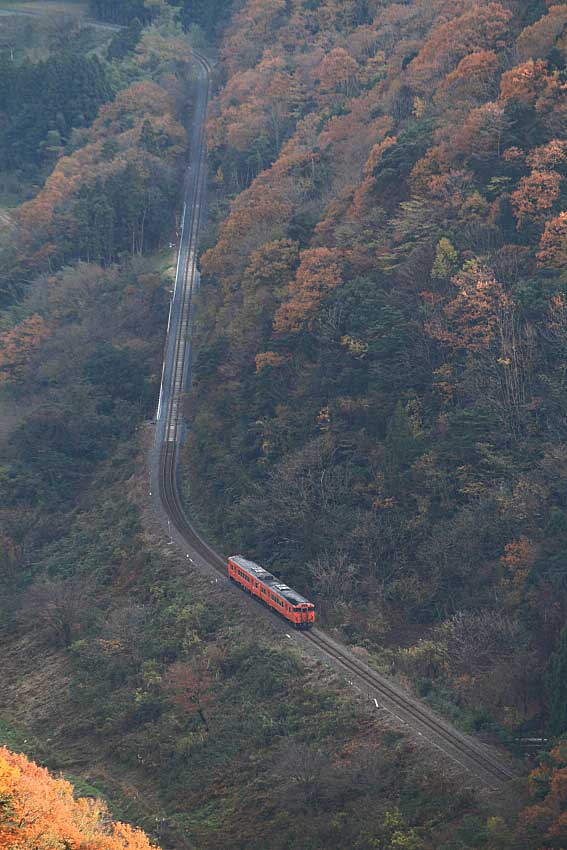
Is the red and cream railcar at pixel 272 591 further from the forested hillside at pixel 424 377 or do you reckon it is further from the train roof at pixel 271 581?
the forested hillside at pixel 424 377

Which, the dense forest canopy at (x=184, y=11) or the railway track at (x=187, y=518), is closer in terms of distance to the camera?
the railway track at (x=187, y=518)

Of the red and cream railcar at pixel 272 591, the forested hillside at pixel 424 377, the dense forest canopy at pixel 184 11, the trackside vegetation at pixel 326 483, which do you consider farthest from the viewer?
the dense forest canopy at pixel 184 11

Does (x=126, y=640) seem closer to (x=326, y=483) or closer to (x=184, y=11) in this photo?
(x=326, y=483)

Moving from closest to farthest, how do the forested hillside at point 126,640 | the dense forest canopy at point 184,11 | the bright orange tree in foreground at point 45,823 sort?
the bright orange tree in foreground at point 45,823 < the forested hillside at point 126,640 < the dense forest canopy at point 184,11

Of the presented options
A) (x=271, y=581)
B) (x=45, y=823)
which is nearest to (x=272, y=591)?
(x=271, y=581)

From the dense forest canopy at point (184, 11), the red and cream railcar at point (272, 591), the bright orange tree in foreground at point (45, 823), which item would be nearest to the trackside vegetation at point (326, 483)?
the bright orange tree in foreground at point (45, 823)

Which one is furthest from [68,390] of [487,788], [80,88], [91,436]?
[80,88]

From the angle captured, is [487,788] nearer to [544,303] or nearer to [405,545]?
[405,545]
